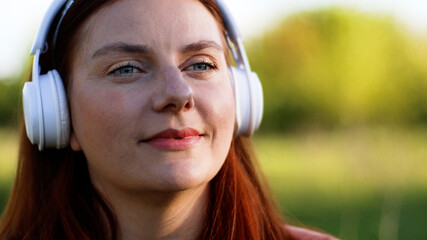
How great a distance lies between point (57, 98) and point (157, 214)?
2.29 ft

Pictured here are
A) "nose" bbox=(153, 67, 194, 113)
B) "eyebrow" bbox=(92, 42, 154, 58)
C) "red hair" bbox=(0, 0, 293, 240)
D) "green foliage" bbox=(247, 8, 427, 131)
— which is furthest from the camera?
"green foliage" bbox=(247, 8, 427, 131)

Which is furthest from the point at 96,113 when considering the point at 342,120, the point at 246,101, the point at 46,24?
the point at 342,120

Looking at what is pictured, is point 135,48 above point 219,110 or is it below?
above

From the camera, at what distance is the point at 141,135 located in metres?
2.21

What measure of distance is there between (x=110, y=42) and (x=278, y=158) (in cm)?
2055

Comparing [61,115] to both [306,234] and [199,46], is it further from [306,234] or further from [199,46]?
[306,234]

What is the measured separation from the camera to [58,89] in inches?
94.4

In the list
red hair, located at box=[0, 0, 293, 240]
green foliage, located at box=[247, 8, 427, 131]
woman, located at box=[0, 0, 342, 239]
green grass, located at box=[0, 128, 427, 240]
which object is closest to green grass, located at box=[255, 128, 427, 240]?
green grass, located at box=[0, 128, 427, 240]

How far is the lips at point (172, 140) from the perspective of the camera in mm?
2201

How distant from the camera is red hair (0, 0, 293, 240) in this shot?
8.43 ft

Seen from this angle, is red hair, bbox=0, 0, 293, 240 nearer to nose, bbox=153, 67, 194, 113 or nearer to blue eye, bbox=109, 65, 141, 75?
blue eye, bbox=109, 65, 141, 75

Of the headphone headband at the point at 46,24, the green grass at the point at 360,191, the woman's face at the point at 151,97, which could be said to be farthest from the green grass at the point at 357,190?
the woman's face at the point at 151,97

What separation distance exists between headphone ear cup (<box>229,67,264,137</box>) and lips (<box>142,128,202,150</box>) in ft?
1.33

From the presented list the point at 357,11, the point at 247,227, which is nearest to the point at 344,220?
the point at 247,227
